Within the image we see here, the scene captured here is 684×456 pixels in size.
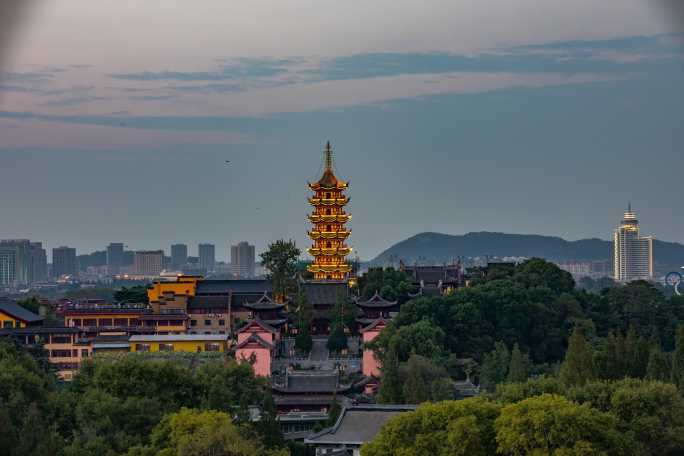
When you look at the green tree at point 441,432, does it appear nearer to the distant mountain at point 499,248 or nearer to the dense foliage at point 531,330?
the dense foliage at point 531,330

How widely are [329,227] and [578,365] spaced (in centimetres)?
1600

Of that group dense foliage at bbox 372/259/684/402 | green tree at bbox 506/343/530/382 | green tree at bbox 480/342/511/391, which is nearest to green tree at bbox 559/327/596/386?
dense foliage at bbox 372/259/684/402

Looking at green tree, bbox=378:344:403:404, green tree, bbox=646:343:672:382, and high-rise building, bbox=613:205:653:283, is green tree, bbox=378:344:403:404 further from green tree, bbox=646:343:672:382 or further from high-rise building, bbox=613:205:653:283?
high-rise building, bbox=613:205:653:283

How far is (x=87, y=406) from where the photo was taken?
19.0m

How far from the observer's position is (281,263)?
103 ft

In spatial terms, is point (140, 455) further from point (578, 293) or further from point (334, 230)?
point (334, 230)

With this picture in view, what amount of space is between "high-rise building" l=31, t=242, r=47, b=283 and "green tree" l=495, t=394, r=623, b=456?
206 ft

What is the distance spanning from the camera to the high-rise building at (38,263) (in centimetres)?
7912

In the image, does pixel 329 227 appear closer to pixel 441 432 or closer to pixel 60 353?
pixel 60 353

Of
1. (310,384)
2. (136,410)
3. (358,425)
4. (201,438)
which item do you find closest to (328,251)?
(310,384)

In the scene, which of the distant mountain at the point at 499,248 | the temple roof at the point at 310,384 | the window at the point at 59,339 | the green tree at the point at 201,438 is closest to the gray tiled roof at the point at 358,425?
the green tree at the point at 201,438

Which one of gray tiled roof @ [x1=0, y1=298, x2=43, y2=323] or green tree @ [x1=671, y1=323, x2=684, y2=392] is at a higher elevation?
gray tiled roof @ [x1=0, y1=298, x2=43, y2=323]

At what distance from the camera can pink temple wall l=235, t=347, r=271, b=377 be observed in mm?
26359

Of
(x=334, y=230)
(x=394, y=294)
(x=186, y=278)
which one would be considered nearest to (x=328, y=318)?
(x=394, y=294)
